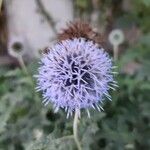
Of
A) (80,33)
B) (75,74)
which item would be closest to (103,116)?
(80,33)

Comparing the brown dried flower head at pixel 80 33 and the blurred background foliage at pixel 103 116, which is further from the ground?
the brown dried flower head at pixel 80 33

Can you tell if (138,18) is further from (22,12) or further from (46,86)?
(46,86)

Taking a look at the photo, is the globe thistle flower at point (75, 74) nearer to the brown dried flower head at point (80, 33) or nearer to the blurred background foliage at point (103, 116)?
the brown dried flower head at point (80, 33)

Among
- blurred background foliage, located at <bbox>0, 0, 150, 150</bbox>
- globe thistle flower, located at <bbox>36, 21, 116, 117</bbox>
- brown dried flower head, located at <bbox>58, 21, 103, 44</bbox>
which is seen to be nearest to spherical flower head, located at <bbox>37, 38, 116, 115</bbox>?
globe thistle flower, located at <bbox>36, 21, 116, 117</bbox>

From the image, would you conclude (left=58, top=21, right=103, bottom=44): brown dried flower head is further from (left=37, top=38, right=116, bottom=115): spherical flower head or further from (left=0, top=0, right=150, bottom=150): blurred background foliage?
(left=0, top=0, right=150, bottom=150): blurred background foliage

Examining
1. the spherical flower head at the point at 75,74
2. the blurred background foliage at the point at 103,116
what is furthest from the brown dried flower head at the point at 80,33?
the blurred background foliage at the point at 103,116

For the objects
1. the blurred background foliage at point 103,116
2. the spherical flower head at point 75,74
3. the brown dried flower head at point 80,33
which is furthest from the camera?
the blurred background foliage at point 103,116

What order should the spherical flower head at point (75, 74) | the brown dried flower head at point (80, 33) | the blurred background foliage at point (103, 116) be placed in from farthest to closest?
the blurred background foliage at point (103, 116)
the brown dried flower head at point (80, 33)
the spherical flower head at point (75, 74)

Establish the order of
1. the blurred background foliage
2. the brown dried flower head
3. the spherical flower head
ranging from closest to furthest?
the spherical flower head < the brown dried flower head < the blurred background foliage

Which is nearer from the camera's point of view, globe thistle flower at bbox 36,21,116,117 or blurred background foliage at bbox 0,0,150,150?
globe thistle flower at bbox 36,21,116,117
